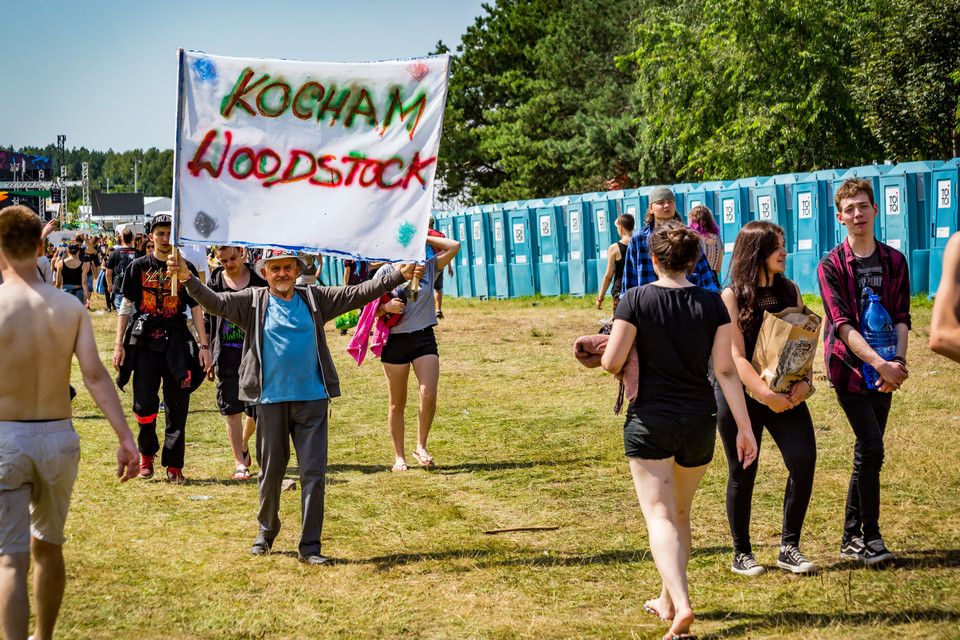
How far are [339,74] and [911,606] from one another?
155 inches

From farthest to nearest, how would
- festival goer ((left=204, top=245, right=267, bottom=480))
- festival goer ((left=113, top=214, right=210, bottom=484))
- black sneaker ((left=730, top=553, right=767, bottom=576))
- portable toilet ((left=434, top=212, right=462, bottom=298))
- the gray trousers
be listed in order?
portable toilet ((left=434, top=212, right=462, bottom=298))
festival goer ((left=113, top=214, right=210, bottom=484))
festival goer ((left=204, top=245, right=267, bottom=480))
the gray trousers
black sneaker ((left=730, top=553, right=767, bottom=576))

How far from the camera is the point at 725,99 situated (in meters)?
34.5

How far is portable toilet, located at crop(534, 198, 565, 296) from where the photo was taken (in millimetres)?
27094

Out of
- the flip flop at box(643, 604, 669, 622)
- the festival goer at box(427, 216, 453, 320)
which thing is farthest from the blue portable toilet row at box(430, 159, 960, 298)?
the flip flop at box(643, 604, 669, 622)

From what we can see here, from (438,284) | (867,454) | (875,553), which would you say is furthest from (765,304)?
(438,284)

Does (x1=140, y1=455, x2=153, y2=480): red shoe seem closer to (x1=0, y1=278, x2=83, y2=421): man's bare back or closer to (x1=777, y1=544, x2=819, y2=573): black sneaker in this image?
(x1=0, y1=278, x2=83, y2=421): man's bare back

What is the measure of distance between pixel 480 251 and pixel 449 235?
168cm

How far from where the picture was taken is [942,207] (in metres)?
19.4

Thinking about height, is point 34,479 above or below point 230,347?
below

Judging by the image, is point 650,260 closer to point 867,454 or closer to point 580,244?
point 867,454

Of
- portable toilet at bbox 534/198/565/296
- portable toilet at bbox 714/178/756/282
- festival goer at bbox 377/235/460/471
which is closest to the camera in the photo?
festival goer at bbox 377/235/460/471

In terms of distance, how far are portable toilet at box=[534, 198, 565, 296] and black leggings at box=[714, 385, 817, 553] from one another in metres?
21.9

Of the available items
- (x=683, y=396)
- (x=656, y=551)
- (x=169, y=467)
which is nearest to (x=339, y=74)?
(x=683, y=396)

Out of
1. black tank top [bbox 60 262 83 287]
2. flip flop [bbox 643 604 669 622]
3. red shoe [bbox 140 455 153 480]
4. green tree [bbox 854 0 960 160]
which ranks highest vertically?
green tree [bbox 854 0 960 160]
